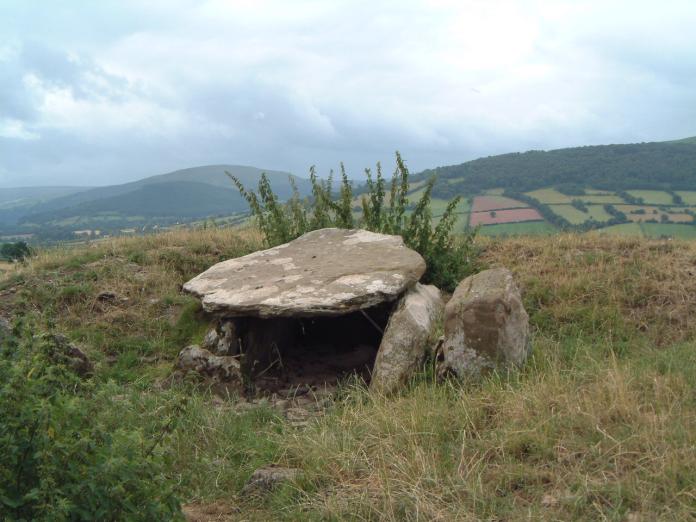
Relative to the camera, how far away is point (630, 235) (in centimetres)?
989

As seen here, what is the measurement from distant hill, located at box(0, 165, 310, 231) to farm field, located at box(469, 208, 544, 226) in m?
41.3

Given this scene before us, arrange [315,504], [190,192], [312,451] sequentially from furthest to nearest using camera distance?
[190,192], [312,451], [315,504]

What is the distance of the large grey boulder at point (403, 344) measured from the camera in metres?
6.09

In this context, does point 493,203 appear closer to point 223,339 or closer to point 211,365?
point 223,339

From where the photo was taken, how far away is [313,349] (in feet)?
27.1

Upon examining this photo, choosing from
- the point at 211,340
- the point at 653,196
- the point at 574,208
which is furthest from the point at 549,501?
the point at 653,196

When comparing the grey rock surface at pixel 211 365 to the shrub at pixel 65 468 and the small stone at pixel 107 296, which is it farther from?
the shrub at pixel 65 468

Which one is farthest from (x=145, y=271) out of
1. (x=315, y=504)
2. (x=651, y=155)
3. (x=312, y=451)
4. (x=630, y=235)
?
(x=651, y=155)

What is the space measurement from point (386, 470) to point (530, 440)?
1.05 meters

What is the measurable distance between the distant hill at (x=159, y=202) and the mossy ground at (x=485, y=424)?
184 feet

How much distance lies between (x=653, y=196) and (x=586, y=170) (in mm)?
6024

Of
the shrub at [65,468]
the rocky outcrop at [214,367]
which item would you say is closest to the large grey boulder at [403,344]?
the rocky outcrop at [214,367]

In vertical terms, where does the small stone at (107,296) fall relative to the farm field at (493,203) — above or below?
above

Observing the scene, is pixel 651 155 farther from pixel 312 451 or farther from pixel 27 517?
pixel 27 517
